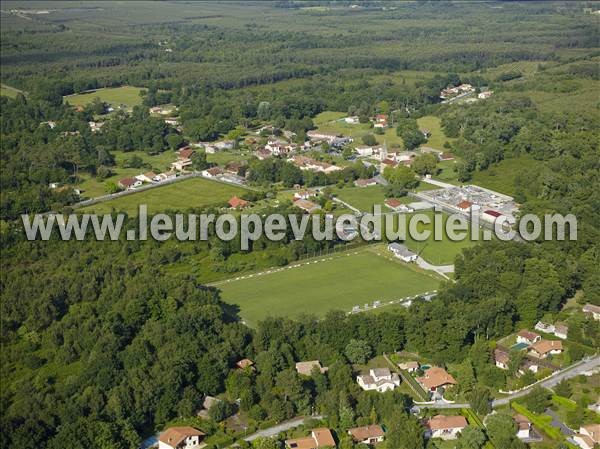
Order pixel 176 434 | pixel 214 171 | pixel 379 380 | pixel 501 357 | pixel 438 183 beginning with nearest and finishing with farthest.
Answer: pixel 176 434, pixel 379 380, pixel 501 357, pixel 438 183, pixel 214 171

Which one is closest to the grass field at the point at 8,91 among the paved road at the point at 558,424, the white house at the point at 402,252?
the white house at the point at 402,252

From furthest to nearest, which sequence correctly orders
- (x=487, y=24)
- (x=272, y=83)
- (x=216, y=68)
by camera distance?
(x=487, y=24) → (x=216, y=68) → (x=272, y=83)

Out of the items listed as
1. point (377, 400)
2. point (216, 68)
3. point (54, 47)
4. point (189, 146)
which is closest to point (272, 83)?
point (216, 68)

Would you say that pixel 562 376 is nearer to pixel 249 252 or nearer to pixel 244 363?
pixel 244 363

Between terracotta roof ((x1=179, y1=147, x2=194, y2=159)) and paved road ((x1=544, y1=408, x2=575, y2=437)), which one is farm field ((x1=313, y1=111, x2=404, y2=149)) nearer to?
terracotta roof ((x1=179, y1=147, x2=194, y2=159))

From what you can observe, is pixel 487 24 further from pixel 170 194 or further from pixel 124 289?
pixel 124 289

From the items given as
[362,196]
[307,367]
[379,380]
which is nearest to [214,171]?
[362,196]
